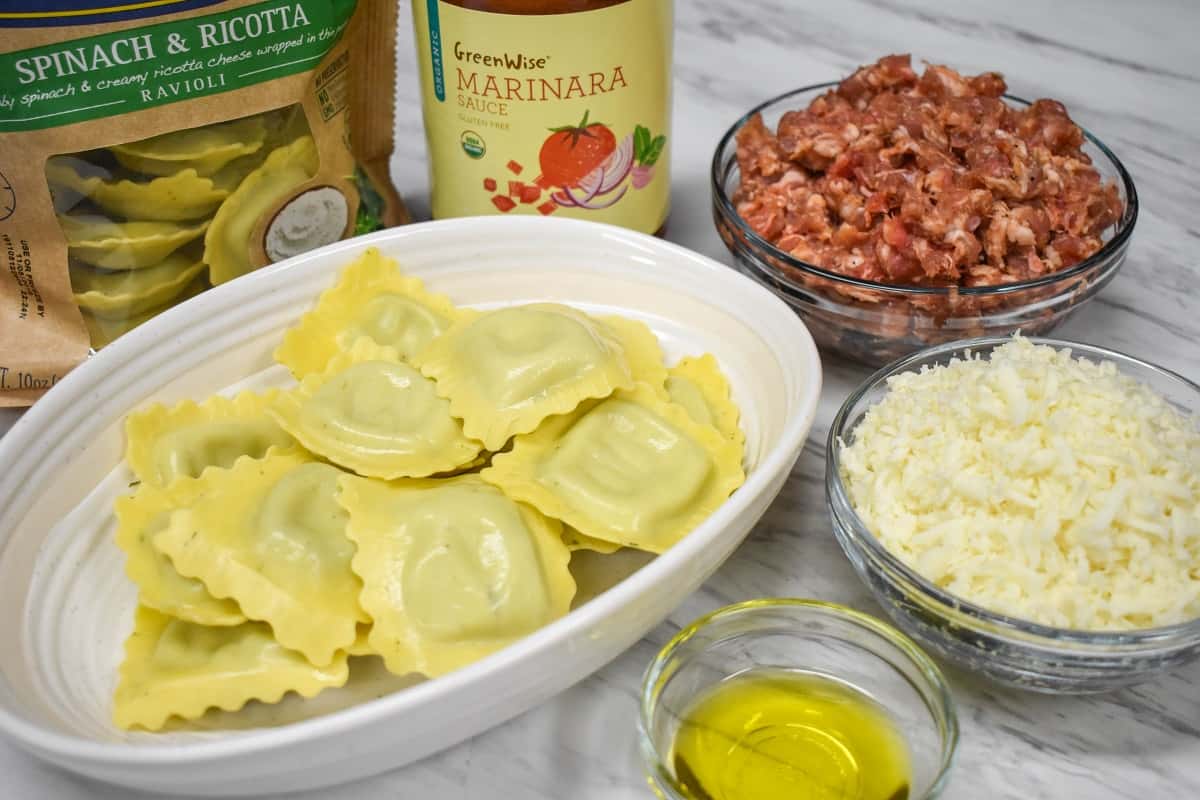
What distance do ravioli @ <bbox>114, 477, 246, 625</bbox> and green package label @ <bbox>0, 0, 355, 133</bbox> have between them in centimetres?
53

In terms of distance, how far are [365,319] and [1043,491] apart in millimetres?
916

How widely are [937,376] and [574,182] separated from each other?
0.66 meters

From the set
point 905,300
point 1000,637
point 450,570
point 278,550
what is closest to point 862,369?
point 905,300

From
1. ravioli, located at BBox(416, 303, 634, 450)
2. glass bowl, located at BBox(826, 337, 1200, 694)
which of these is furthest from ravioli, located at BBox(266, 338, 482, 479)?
glass bowl, located at BBox(826, 337, 1200, 694)

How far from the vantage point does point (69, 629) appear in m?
1.31

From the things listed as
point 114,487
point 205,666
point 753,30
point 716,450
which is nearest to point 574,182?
point 716,450

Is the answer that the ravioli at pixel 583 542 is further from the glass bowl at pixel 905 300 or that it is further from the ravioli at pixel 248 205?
the ravioli at pixel 248 205

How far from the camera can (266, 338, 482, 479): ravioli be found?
4.71 feet

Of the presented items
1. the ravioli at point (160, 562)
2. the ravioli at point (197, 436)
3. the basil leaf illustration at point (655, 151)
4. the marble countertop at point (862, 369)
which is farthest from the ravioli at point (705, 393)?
the ravioli at point (160, 562)

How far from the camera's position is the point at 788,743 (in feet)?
3.92

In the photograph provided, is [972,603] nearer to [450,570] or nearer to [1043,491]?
[1043,491]

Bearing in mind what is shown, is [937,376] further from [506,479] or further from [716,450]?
[506,479]

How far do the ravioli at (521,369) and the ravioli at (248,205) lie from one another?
0.39 m

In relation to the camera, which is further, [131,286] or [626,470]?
[131,286]
